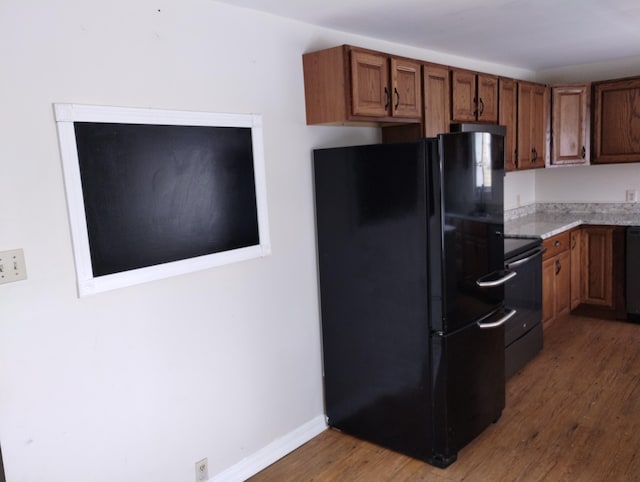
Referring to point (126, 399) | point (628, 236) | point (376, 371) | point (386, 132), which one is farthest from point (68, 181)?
point (628, 236)

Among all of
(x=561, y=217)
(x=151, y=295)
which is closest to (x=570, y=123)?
(x=561, y=217)

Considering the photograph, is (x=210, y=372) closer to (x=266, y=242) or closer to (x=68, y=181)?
(x=266, y=242)

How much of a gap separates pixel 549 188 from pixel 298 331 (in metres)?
3.62

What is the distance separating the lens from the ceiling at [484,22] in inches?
99.7

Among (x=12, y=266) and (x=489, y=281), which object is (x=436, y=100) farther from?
(x=12, y=266)

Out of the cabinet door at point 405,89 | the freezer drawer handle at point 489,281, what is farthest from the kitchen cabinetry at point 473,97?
the freezer drawer handle at point 489,281

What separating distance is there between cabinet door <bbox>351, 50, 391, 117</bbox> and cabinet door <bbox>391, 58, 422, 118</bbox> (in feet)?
0.18

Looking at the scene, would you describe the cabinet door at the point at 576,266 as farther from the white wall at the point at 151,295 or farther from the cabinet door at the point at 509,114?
the white wall at the point at 151,295

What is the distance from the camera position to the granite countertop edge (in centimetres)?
427

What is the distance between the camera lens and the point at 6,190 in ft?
5.65

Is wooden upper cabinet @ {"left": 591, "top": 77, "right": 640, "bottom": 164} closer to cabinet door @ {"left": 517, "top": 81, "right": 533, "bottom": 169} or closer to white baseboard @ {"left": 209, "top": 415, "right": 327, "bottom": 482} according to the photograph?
cabinet door @ {"left": 517, "top": 81, "right": 533, "bottom": 169}

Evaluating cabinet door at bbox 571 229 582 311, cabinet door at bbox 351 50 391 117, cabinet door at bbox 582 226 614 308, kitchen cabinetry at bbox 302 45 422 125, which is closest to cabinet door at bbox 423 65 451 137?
kitchen cabinetry at bbox 302 45 422 125

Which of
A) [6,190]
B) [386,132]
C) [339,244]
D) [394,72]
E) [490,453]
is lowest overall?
[490,453]

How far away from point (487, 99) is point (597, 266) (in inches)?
77.8
